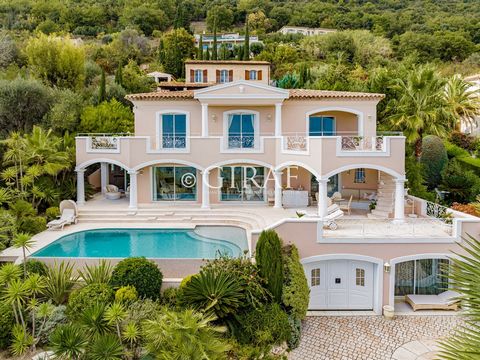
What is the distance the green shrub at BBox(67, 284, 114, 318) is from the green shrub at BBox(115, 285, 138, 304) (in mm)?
338

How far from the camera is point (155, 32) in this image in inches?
4021

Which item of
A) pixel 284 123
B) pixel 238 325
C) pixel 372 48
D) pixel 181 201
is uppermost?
pixel 372 48

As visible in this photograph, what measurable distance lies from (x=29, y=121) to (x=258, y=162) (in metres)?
20.6

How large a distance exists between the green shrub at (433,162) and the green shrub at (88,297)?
97.9ft

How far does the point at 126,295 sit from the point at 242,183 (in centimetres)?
1522

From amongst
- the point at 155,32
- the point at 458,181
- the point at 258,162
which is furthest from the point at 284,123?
the point at 155,32

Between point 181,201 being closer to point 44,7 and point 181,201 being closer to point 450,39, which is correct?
point 450,39

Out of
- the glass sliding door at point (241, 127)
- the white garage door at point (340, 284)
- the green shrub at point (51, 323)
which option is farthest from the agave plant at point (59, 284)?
the glass sliding door at point (241, 127)

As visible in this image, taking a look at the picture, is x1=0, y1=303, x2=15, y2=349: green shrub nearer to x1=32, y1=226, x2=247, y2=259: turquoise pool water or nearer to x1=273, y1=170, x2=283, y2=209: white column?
x1=32, y1=226, x2=247, y2=259: turquoise pool water

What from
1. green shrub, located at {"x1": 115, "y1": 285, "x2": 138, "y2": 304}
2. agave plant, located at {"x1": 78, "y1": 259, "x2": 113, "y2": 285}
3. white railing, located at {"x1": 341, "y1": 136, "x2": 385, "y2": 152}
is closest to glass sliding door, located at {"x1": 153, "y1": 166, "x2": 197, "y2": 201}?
white railing, located at {"x1": 341, "y1": 136, "x2": 385, "y2": 152}

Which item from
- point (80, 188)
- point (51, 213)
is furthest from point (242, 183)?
point (51, 213)

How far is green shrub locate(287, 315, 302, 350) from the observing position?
13438 millimetres

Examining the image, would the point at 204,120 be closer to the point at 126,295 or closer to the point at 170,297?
the point at 170,297

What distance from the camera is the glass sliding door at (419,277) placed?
56.5 ft
